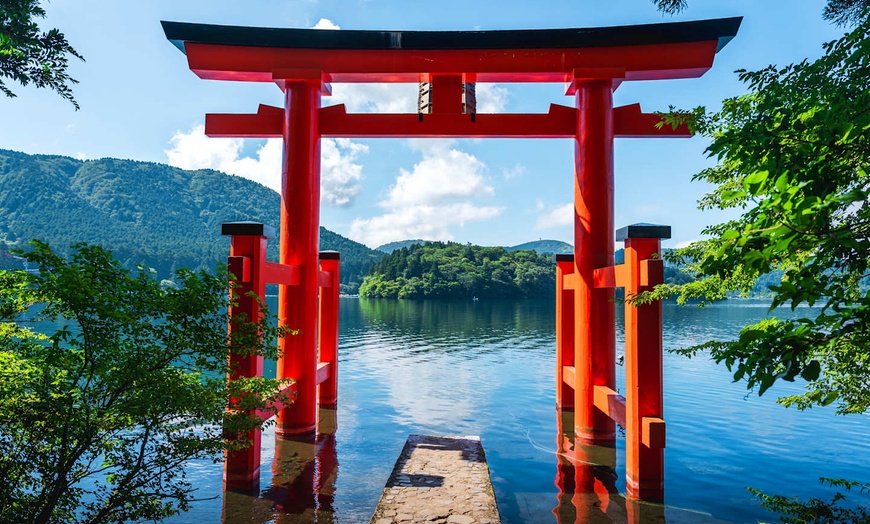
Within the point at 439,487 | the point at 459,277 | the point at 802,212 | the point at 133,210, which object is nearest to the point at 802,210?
the point at 802,212

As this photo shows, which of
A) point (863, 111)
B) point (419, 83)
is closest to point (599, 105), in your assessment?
point (419, 83)

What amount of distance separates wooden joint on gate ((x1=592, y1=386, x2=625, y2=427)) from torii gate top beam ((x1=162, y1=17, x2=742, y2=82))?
4932 millimetres

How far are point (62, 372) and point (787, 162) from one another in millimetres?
4692

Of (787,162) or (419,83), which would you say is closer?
(787,162)

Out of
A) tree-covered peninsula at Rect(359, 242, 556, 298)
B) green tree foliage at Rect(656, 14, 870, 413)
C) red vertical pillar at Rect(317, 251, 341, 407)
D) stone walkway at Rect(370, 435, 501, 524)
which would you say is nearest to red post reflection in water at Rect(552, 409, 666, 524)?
stone walkway at Rect(370, 435, 501, 524)

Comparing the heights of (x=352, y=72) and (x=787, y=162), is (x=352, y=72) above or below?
above

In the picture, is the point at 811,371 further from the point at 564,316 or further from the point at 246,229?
the point at 564,316

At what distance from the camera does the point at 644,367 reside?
6203 mm

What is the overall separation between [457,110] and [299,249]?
11.5ft

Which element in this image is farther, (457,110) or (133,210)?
(133,210)

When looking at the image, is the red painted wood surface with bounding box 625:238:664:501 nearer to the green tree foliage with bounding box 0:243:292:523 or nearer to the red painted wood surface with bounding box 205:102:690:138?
the red painted wood surface with bounding box 205:102:690:138

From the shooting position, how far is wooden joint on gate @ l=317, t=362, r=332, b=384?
9.87 meters

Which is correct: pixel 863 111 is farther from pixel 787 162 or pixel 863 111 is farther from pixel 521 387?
pixel 521 387

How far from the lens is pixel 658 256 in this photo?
20.5 feet
